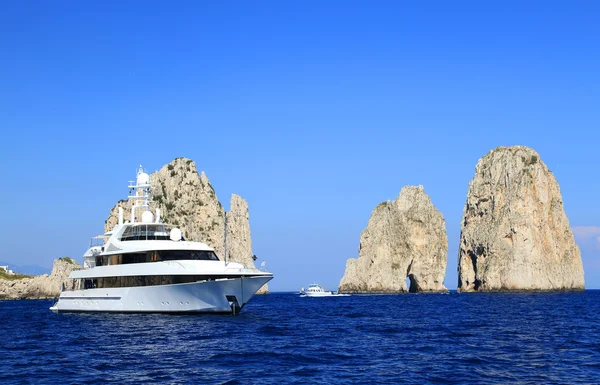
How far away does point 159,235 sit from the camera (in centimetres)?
5444

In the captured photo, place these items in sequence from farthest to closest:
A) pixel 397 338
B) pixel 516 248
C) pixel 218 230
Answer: pixel 218 230, pixel 516 248, pixel 397 338

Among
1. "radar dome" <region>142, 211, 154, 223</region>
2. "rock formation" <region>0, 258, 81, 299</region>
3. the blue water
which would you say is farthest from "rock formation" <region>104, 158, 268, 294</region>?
the blue water

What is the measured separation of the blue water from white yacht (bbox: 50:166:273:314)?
199cm

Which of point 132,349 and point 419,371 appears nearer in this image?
point 419,371

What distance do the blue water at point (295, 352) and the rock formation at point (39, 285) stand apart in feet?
306

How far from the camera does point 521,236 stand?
445ft

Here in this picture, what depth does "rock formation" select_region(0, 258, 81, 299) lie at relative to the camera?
137 metres

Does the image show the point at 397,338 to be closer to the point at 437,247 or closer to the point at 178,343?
the point at 178,343

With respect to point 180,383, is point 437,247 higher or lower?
higher

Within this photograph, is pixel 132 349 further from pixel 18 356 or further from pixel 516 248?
pixel 516 248

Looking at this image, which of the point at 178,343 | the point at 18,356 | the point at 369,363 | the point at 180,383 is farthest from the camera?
the point at 178,343

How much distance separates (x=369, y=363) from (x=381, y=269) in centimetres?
12862

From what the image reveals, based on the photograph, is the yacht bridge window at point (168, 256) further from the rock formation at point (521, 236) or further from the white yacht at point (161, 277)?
the rock formation at point (521, 236)

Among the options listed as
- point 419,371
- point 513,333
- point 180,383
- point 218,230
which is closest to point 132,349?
point 180,383
